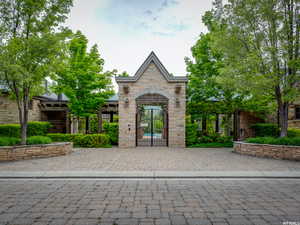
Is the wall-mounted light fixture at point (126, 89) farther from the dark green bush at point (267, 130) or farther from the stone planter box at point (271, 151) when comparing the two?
the dark green bush at point (267, 130)

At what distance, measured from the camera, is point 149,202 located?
3.90 metres

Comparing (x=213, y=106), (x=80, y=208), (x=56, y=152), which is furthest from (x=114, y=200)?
(x=213, y=106)

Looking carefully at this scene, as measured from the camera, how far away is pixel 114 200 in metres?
4.00

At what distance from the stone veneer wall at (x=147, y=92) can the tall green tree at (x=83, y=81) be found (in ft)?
8.29

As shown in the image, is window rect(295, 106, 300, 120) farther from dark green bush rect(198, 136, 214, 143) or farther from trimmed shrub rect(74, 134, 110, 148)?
trimmed shrub rect(74, 134, 110, 148)

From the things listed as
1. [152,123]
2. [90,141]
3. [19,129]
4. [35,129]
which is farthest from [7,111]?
[152,123]

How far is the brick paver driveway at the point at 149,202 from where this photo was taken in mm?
3160

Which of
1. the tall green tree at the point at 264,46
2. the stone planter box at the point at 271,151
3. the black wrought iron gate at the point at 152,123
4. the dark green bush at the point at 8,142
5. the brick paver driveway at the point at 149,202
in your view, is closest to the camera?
the brick paver driveway at the point at 149,202

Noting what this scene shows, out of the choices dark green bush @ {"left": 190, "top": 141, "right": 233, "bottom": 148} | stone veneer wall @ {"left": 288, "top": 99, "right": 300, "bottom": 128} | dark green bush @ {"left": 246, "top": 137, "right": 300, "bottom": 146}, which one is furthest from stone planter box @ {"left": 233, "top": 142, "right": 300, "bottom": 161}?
stone veneer wall @ {"left": 288, "top": 99, "right": 300, "bottom": 128}

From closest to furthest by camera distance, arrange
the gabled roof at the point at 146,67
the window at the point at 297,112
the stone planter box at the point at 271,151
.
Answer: the stone planter box at the point at 271,151 < the gabled roof at the point at 146,67 < the window at the point at 297,112

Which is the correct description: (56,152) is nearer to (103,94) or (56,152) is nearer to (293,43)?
(103,94)

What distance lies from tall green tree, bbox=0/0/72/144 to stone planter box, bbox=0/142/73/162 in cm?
66

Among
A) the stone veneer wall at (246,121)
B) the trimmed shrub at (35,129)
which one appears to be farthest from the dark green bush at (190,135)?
the trimmed shrub at (35,129)

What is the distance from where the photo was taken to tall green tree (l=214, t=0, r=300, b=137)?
9.02m
